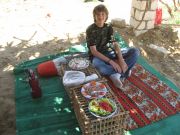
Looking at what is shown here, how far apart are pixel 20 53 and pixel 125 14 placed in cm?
321

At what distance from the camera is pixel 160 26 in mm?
6430

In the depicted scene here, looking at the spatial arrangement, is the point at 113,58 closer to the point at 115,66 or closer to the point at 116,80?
the point at 115,66

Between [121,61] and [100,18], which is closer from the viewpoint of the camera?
[100,18]

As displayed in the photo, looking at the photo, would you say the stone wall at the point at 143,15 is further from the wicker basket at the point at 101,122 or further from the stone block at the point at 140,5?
the wicker basket at the point at 101,122

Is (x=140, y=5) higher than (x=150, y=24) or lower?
higher

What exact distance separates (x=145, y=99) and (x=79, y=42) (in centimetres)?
248

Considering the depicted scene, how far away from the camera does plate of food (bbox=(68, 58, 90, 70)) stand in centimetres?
414

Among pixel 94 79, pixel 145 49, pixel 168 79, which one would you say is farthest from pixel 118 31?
pixel 94 79

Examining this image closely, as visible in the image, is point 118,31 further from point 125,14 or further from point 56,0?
point 56,0

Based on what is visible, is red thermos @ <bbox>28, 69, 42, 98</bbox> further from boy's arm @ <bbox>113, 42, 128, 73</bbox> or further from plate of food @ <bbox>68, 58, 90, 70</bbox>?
boy's arm @ <bbox>113, 42, 128, 73</bbox>

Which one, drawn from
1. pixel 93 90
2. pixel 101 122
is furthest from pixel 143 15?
pixel 101 122

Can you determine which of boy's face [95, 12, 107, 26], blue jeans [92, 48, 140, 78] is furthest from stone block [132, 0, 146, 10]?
boy's face [95, 12, 107, 26]

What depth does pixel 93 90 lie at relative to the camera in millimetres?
3580

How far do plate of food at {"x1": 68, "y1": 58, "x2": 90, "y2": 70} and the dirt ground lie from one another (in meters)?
1.20
